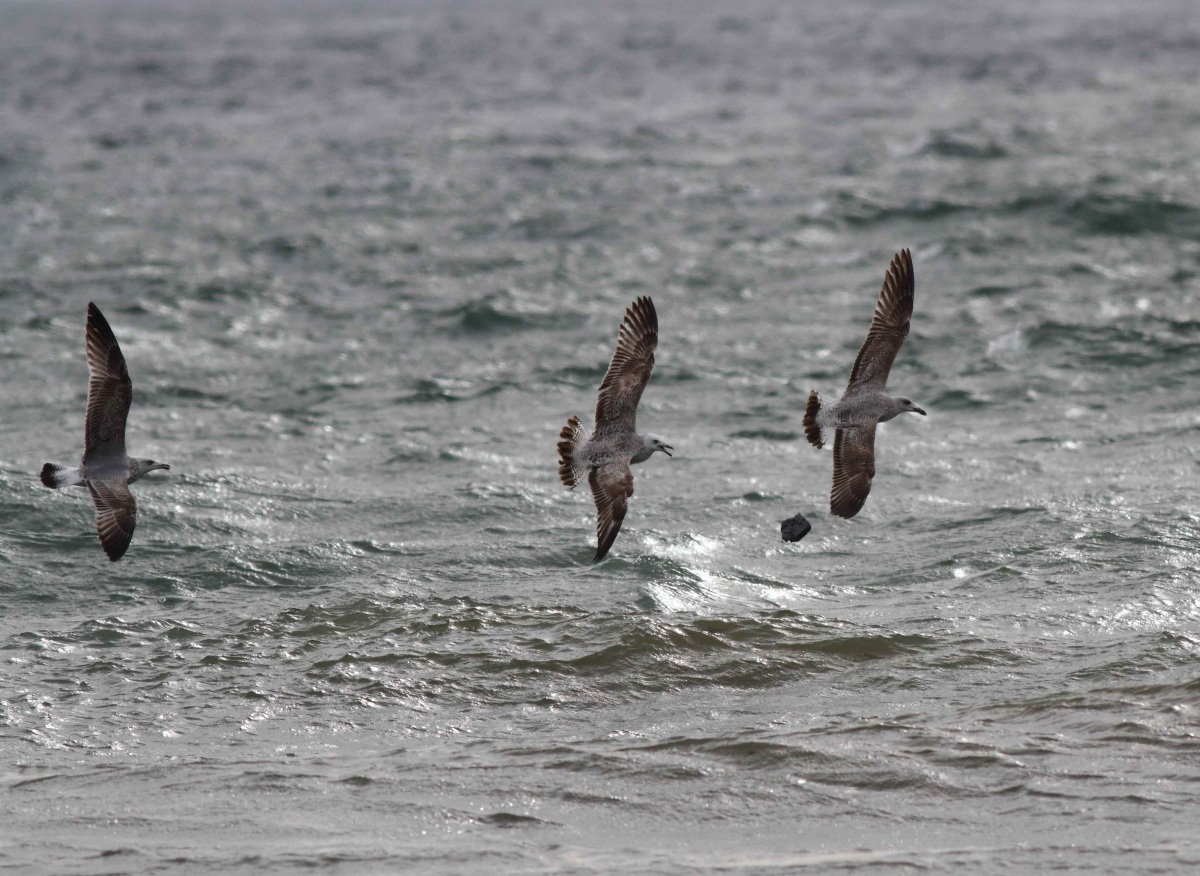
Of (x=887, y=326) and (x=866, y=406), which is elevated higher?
(x=887, y=326)

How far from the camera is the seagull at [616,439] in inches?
399

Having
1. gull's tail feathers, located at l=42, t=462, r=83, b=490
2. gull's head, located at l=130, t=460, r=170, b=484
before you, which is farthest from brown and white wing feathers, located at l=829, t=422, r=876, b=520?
gull's tail feathers, located at l=42, t=462, r=83, b=490

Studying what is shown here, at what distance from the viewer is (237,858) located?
24.3 ft

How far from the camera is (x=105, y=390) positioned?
10242 millimetres

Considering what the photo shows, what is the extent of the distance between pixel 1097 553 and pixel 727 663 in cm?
327

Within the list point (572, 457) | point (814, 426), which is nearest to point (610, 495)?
point (572, 457)

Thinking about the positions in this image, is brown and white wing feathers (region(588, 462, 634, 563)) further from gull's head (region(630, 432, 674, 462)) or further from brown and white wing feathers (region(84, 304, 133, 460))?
brown and white wing feathers (region(84, 304, 133, 460))

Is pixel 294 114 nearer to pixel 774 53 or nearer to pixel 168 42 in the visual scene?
pixel 774 53

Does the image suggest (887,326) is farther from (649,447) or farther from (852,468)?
(649,447)

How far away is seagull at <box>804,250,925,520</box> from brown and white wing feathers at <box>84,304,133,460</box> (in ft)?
13.8

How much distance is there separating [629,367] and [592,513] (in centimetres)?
282

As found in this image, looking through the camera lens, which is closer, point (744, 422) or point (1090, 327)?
point (744, 422)

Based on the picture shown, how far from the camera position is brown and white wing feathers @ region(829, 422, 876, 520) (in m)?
10.8

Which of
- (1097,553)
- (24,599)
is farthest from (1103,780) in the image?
(24,599)
